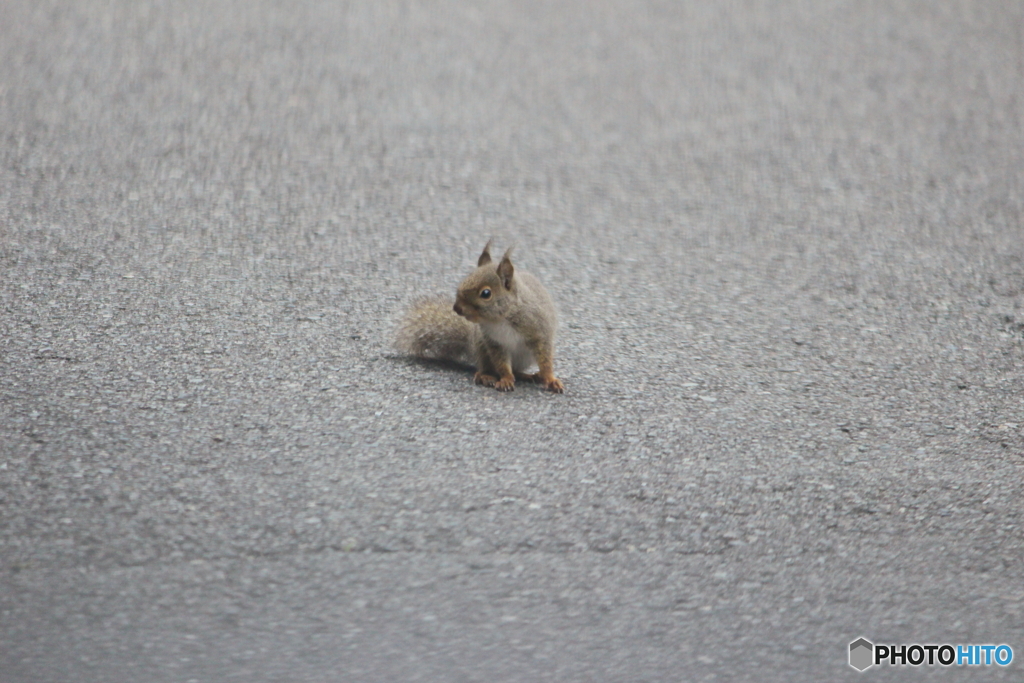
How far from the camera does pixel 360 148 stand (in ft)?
26.7

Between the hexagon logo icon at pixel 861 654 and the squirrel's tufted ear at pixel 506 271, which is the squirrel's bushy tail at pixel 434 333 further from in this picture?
the hexagon logo icon at pixel 861 654

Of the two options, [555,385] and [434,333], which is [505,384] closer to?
[555,385]

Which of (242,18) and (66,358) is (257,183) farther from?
(242,18)

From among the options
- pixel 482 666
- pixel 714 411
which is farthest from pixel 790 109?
pixel 482 666

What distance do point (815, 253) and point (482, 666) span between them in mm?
4566

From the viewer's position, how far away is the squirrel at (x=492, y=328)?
16.4 ft

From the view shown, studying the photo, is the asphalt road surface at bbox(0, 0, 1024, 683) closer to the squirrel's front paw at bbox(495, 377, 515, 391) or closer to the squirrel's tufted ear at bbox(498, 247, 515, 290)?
the squirrel's front paw at bbox(495, 377, 515, 391)

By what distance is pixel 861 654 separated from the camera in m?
3.39

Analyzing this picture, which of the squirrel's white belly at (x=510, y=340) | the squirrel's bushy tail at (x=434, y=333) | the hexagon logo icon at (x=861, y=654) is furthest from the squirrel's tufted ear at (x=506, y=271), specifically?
the hexagon logo icon at (x=861, y=654)

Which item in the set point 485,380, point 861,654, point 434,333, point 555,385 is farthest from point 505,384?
point 861,654

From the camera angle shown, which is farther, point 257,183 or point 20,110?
point 20,110

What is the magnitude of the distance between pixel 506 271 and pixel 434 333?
50 cm

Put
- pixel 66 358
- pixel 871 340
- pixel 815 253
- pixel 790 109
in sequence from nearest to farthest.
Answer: pixel 66 358, pixel 871 340, pixel 815 253, pixel 790 109

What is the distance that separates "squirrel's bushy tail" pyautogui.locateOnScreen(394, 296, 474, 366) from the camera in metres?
5.26
